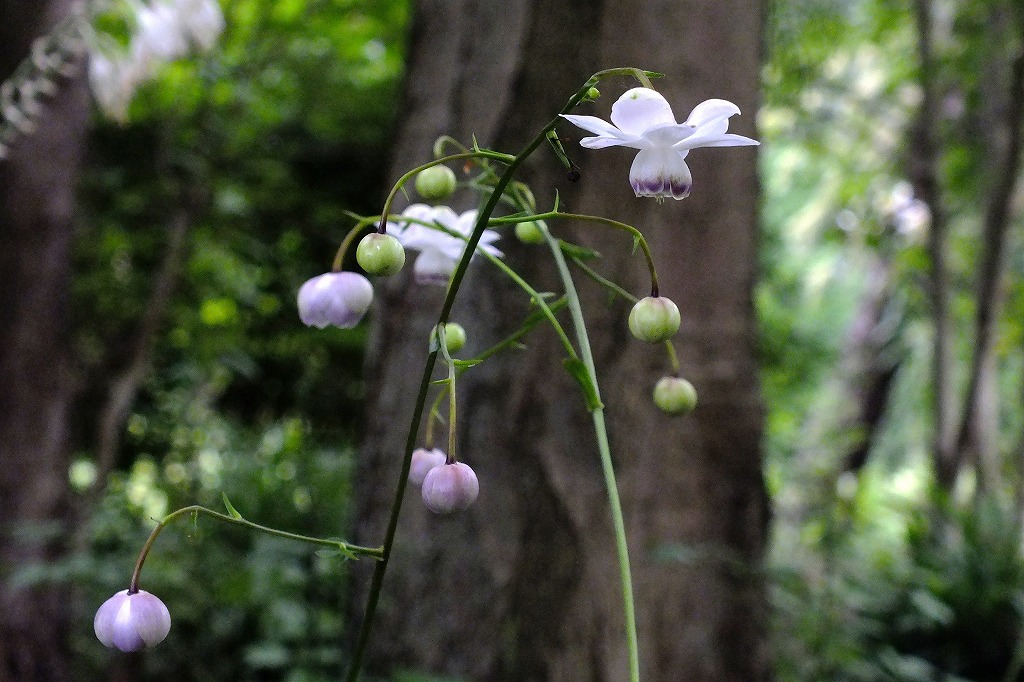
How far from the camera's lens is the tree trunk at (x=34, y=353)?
1840mm

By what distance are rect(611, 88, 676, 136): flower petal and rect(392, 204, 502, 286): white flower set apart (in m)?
0.14

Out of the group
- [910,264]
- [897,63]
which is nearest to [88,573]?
[910,264]

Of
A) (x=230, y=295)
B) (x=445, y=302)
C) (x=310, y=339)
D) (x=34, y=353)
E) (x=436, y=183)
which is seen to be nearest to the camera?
(x=445, y=302)

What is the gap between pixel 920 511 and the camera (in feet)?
10.1

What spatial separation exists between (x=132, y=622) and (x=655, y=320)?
0.99 feet

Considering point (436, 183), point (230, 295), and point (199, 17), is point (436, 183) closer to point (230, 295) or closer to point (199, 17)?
point (199, 17)

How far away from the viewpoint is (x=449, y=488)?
0.43m

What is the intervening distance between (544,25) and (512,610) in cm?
93

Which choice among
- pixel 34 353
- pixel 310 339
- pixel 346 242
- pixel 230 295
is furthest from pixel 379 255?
pixel 310 339

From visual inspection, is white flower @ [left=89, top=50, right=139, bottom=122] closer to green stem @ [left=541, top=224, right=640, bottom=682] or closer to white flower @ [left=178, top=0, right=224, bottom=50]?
white flower @ [left=178, top=0, right=224, bottom=50]

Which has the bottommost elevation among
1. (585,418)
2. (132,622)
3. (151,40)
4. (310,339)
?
(132,622)

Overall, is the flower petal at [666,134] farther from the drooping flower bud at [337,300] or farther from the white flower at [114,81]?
the white flower at [114,81]

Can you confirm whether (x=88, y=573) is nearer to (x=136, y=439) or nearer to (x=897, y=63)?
(x=136, y=439)

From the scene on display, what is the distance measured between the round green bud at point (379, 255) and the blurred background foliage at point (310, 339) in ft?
4.06
